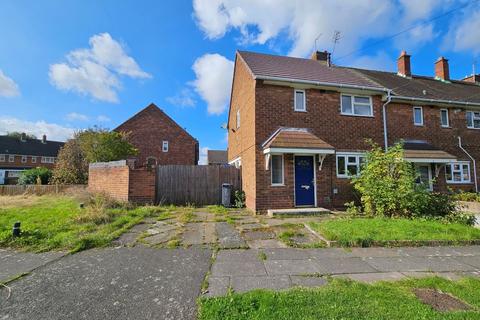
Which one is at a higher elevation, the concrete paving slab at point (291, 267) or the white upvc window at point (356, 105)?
the white upvc window at point (356, 105)

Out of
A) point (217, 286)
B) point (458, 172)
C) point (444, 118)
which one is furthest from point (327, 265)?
point (444, 118)

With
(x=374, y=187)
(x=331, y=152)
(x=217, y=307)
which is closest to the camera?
(x=217, y=307)

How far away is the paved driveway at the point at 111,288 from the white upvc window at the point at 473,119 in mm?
17335

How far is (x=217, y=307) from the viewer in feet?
10.4

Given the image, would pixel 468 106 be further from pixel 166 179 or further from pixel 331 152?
pixel 166 179

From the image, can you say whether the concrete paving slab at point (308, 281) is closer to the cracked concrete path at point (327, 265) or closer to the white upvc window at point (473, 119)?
the cracked concrete path at point (327, 265)

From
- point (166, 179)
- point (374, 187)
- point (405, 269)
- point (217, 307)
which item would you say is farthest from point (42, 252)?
point (374, 187)

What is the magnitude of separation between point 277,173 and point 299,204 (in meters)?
1.64

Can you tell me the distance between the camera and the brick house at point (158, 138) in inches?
1107

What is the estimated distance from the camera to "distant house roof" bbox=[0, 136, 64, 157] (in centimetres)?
4828

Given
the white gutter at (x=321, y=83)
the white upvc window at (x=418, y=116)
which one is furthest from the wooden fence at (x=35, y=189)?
the white upvc window at (x=418, y=116)

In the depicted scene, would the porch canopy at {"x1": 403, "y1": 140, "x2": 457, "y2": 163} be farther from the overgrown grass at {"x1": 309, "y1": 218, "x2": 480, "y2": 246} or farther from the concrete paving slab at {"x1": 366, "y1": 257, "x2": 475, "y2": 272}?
the concrete paving slab at {"x1": 366, "y1": 257, "x2": 475, "y2": 272}

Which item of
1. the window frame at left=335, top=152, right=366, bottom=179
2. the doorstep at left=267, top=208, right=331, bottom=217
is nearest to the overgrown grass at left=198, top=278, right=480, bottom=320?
the doorstep at left=267, top=208, right=331, bottom=217

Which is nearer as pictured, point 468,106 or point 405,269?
point 405,269
